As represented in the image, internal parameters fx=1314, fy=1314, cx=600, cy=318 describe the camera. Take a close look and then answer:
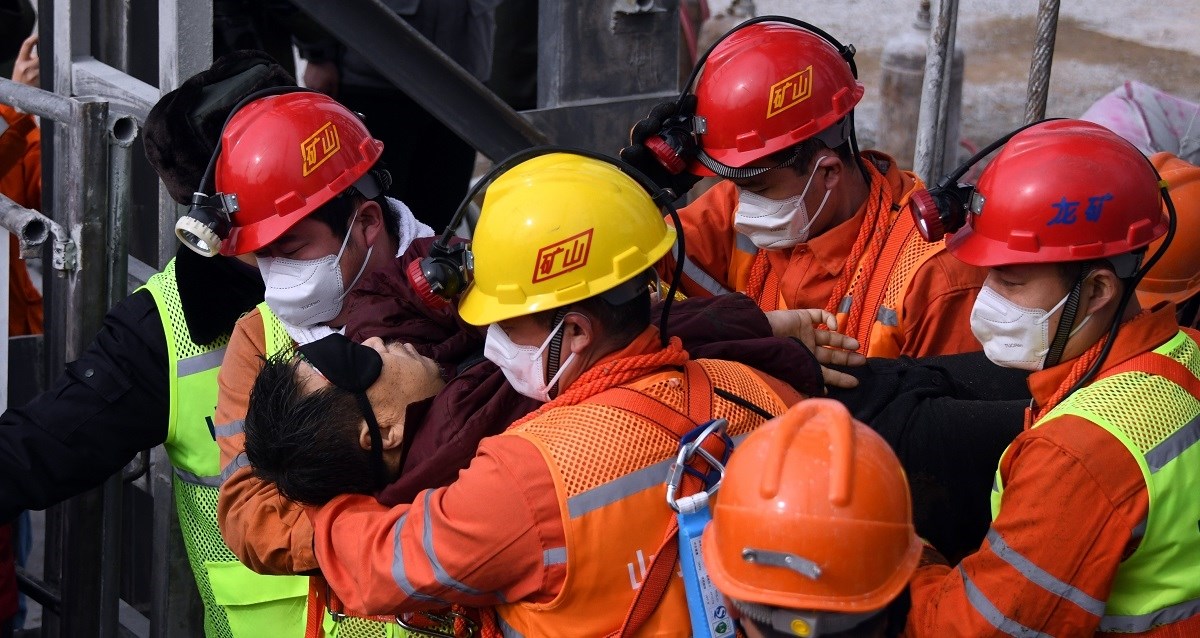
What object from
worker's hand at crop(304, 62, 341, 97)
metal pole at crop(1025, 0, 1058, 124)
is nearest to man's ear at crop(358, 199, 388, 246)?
metal pole at crop(1025, 0, 1058, 124)

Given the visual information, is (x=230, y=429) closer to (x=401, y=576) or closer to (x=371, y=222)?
(x=371, y=222)

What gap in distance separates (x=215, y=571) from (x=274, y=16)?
3524 millimetres

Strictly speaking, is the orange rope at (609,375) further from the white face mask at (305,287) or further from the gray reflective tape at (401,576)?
the white face mask at (305,287)

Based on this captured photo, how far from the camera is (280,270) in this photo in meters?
3.33

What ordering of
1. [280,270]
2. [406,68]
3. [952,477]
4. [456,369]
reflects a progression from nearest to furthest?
[952,477] → [456,369] → [280,270] → [406,68]

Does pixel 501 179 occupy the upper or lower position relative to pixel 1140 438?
upper

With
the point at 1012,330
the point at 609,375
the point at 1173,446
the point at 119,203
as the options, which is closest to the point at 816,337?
the point at 1012,330

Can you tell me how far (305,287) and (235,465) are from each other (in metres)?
0.51

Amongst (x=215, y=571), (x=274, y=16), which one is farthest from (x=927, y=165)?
(x=274, y=16)

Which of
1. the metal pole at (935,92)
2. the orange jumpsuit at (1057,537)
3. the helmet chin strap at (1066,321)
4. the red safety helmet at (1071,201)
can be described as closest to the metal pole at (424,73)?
the metal pole at (935,92)

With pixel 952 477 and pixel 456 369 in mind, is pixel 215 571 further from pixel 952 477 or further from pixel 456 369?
pixel 952 477

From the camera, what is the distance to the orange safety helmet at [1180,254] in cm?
389

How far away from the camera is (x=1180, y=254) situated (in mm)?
3918

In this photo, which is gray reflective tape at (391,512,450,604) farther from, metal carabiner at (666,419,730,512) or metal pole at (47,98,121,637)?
metal pole at (47,98,121,637)
